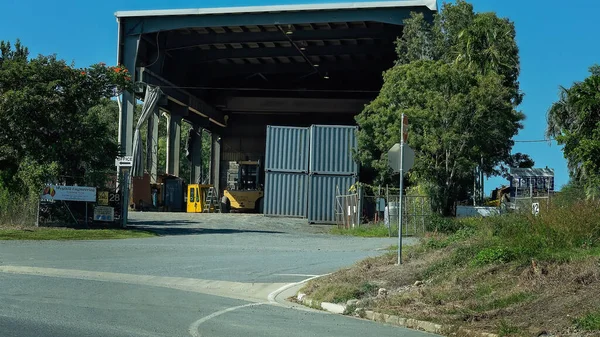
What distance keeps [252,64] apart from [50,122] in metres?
33.5

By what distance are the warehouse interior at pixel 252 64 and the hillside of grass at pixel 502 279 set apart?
96.9 feet

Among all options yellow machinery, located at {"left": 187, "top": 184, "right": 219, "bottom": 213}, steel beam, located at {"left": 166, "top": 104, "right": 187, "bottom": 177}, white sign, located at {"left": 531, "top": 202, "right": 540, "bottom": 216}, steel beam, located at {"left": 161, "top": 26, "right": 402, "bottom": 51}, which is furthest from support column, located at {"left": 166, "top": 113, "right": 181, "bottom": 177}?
white sign, located at {"left": 531, "top": 202, "right": 540, "bottom": 216}

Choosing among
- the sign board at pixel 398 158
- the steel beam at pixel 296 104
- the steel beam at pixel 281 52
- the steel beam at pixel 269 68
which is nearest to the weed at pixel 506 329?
the sign board at pixel 398 158

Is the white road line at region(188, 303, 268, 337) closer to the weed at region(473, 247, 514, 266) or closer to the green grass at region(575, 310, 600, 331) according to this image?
the weed at region(473, 247, 514, 266)

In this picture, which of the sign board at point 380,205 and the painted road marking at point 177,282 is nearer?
the painted road marking at point 177,282

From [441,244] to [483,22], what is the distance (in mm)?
29116

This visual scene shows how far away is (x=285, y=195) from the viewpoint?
145 ft

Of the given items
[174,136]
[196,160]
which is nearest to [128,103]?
[174,136]

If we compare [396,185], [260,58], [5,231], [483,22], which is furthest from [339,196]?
[260,58]

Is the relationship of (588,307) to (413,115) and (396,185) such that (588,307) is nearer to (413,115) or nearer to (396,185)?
(413,115)

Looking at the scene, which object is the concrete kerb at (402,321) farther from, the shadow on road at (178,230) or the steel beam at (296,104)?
the steel beam at (296,104)

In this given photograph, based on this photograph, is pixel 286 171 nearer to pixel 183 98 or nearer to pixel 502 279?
pixel 183 98

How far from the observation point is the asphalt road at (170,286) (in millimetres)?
9984

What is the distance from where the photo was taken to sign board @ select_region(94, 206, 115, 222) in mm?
32469
